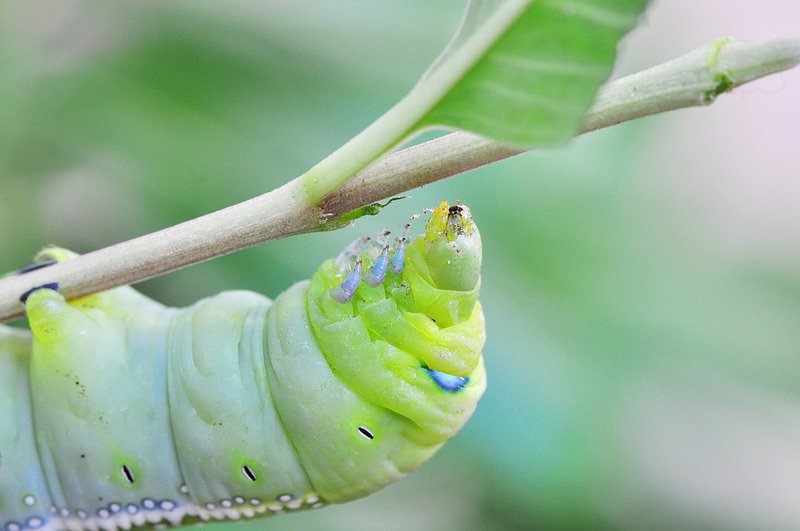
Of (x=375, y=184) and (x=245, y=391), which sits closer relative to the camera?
(x=375, y=184)

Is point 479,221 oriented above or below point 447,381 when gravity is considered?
above

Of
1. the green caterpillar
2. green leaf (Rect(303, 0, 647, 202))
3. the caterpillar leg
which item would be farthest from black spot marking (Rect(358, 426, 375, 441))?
green leaf (Rect(303, 0, 647, 202))

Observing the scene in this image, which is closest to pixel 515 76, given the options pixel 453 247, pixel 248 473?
pixel 453 247

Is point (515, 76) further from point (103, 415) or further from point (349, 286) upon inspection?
point (103, 415)

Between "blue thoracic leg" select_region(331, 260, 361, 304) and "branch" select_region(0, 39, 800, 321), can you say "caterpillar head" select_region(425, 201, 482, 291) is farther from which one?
"branch" select_region(0, 39, 800, 321)

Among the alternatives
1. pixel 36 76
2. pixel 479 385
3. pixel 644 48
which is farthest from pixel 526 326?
pixel 644 48

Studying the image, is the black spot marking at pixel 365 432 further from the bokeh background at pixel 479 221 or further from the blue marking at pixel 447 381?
the bokeh background at pixel 479 221

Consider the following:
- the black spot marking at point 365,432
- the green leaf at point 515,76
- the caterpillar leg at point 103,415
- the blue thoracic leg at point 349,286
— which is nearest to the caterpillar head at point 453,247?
the blue thoracic leg at point 349,286
